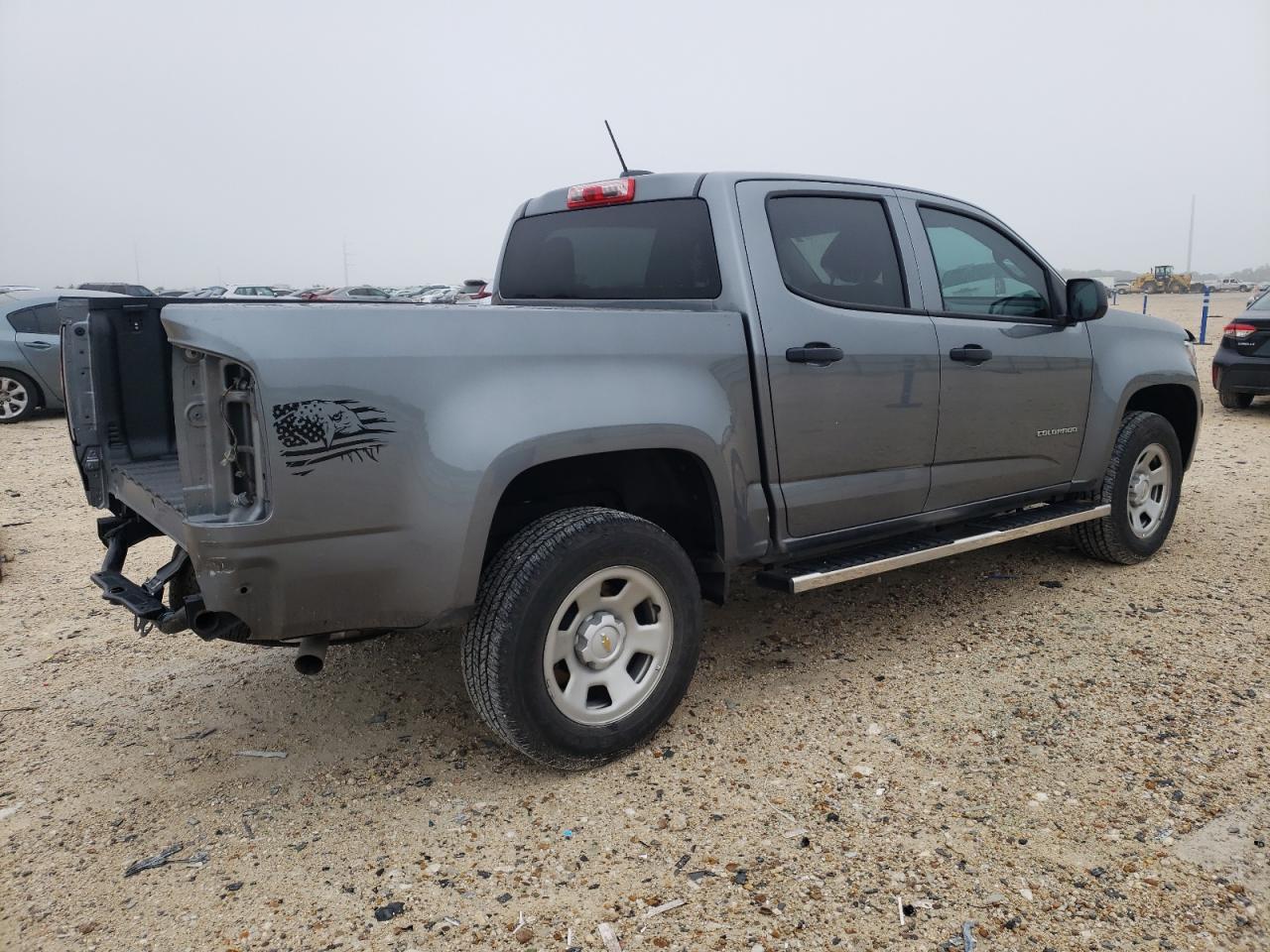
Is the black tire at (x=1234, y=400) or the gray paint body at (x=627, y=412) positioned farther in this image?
the black tire at (x=1234, y=400)

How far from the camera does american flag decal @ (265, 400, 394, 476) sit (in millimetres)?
2391

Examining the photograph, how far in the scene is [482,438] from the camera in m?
2.64

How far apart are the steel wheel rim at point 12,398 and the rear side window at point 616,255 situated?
9.07 meters

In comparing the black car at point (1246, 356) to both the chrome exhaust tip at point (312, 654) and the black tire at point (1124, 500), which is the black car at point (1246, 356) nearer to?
the black tire at point (1124, 500)

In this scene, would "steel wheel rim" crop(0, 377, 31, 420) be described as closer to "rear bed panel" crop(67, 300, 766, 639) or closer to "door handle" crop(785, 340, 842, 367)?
"rear bed panel" crop(67, 300, 766, 639)

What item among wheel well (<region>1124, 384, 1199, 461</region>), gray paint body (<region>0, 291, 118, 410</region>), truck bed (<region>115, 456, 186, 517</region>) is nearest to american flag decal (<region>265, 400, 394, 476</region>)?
truck bed (<region>115, 456, 186, 517</region>)

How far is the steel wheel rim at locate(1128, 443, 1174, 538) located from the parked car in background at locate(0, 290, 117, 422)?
1069 centimetres

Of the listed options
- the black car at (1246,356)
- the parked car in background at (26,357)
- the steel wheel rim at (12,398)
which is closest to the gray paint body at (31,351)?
the parked car in background at (26,357)

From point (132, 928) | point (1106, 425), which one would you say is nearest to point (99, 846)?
point (132, 928)

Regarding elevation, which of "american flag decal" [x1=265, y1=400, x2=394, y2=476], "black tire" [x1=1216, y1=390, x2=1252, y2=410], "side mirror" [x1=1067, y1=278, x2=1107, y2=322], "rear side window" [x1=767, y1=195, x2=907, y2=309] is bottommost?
"black tire" [x1=1216, y1=390, x2=1252, y2=410]

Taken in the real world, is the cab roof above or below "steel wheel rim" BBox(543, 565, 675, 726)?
above

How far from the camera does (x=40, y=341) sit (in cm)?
1073

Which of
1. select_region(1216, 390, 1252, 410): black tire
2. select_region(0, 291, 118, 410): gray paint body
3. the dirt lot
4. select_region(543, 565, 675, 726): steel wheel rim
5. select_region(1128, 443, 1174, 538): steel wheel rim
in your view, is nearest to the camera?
the dirt lot

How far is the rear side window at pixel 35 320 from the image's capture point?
10682mm
